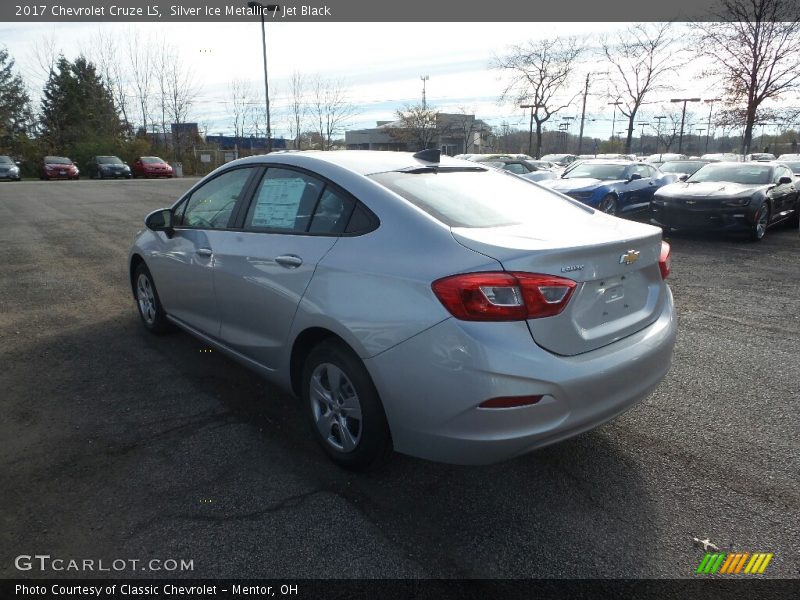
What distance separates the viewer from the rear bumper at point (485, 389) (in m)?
2.25

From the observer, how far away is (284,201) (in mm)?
3363

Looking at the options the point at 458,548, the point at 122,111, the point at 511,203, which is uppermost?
the point at 122,111

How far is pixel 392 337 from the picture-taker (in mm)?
2459

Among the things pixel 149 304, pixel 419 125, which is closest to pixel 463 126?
pixel 419 125

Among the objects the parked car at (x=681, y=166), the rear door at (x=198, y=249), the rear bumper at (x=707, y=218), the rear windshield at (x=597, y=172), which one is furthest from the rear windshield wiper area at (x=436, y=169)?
the parked car at (x=681, y=166)

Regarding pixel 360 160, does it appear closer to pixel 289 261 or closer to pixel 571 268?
pixel 289 261

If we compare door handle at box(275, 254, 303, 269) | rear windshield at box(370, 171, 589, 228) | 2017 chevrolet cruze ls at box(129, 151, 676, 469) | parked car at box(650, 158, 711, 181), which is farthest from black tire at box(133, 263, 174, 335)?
parked car at box(650, 158, 711, 181)

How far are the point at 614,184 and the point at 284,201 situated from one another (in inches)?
437

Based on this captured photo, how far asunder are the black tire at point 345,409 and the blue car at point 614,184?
10.2m

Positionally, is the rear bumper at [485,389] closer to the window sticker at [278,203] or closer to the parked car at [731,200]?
the window sticker at [278,203]

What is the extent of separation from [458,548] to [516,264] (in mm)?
1252

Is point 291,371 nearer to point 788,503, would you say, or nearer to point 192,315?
point 192,315

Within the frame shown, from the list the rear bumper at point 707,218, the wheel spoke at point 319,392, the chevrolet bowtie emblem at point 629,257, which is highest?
the chevrolet bowtie emblem at point 629,257

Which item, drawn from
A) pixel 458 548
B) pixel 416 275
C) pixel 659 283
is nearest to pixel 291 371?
pixel 416 275
